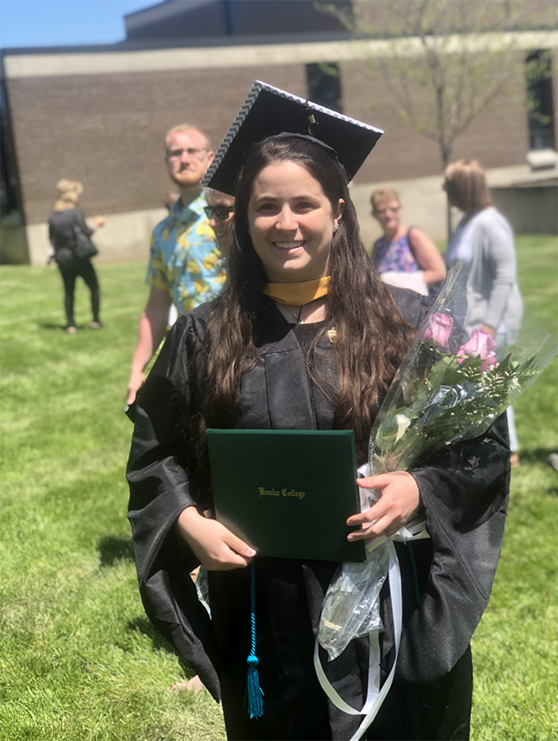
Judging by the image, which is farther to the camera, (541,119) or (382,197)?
(541,119)

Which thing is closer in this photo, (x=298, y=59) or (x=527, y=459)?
(x=527, y=459)

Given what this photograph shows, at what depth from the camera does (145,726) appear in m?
3.16

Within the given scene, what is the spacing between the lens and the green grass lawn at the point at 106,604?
10.5ft

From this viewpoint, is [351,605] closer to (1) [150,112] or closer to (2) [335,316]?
(2) [335,316]

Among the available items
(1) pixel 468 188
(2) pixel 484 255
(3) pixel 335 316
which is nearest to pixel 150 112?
(1) pixel 468 188

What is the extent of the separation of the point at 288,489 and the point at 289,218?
68cm

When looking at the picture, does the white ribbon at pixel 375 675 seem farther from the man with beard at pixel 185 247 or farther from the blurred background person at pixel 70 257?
the blurred background person at pixel 70 257

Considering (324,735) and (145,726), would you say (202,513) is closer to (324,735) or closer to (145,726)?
(324,735)

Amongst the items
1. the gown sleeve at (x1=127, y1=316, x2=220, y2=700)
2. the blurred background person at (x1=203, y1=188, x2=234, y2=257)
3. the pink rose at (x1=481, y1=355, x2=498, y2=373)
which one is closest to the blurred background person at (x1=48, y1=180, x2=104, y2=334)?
the blurred background person at (x1=203, y1=188, x2=234, y2=257)

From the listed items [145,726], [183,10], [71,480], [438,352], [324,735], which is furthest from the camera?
[183,10]

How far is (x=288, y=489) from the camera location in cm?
201

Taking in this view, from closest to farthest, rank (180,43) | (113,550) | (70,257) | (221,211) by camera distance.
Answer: (221,211)
(113,550)
(70,257)
(180,43)

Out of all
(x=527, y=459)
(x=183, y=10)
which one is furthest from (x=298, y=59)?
(x=527, y=459)

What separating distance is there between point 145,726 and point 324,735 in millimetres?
1250
